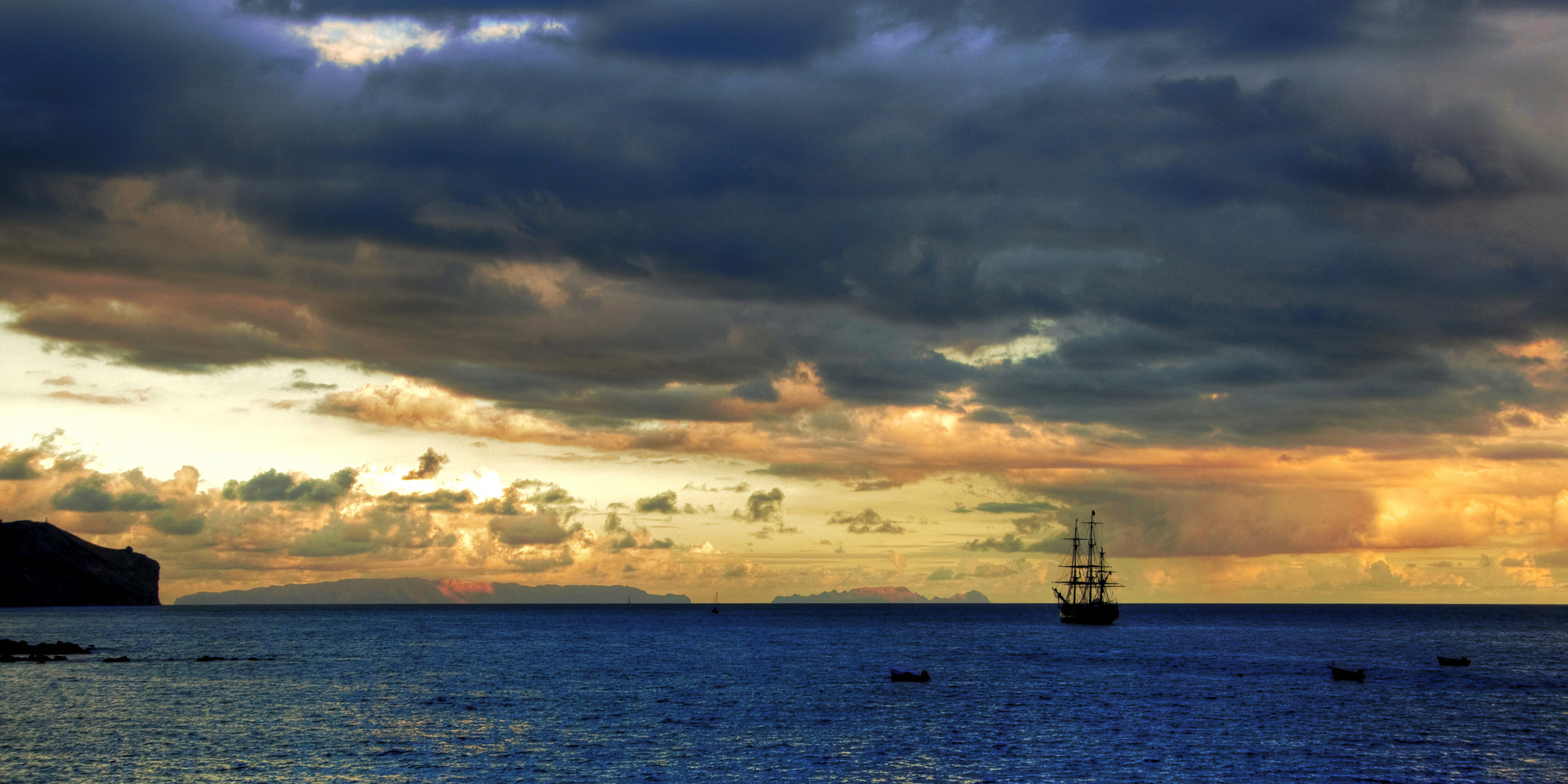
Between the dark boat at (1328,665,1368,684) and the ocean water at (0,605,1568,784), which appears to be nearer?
the ocean water at (0,605,1568,784)

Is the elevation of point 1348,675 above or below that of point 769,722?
above

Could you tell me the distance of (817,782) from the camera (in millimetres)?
63094

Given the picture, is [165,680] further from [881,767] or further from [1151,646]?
[1151,646]

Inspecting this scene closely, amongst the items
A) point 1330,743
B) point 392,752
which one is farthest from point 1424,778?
point 392,752

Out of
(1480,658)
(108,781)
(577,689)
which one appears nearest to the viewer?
(108,781)

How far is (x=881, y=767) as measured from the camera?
220 feet

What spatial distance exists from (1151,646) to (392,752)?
149m

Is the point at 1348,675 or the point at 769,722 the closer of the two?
the point at 769,722

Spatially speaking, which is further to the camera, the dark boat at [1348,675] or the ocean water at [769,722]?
the dark boat at [1348,675]

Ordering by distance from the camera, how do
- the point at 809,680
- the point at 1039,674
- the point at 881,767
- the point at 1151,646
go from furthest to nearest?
the point at 1151,646 → the point at 1039,674 → the point at 809,680 → the point at 881,767

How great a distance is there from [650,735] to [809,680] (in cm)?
4530

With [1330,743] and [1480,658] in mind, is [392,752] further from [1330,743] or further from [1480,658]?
[1480,658]

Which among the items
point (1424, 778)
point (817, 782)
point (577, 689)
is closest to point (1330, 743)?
point (1424, 778)

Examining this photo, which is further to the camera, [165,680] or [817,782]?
[165,680]
